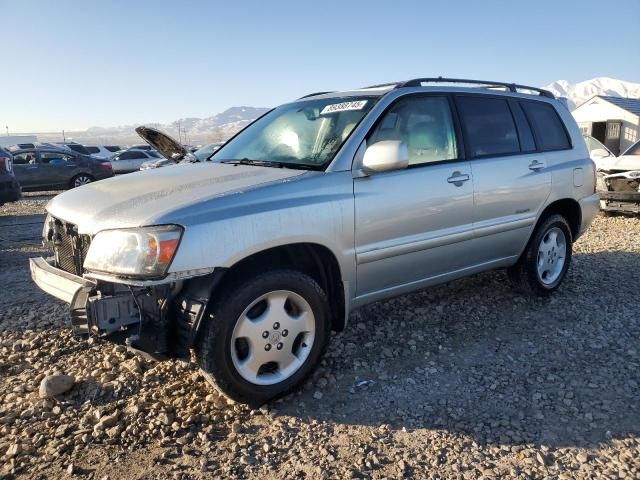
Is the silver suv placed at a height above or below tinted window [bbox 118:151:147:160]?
below

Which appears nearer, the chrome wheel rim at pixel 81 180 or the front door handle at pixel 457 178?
the front door handle at pixel 457 178

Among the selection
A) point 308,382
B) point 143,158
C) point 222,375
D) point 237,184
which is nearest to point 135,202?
point 237,184

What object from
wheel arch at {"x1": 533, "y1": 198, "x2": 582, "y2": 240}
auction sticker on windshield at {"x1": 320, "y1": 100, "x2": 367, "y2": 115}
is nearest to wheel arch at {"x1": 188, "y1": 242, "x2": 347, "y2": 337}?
auction sticker on windshield at {"x1": 320, "y1": 100, "x2": 367, "y2": 115}

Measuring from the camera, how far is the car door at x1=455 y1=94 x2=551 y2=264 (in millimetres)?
3881

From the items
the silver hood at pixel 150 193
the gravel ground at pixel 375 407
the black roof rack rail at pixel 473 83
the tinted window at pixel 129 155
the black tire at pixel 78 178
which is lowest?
the gravel ground at pixel 375 407

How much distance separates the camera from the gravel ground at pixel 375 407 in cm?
244

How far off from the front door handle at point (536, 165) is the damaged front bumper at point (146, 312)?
9.65 feet

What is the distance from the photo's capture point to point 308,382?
3.18 meters

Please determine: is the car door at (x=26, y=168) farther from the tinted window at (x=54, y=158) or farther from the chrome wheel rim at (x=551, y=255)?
the chrome wheel rim at (x=551, y=255)

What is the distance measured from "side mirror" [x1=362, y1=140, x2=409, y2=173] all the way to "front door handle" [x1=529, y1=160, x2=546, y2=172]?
172 centimetres

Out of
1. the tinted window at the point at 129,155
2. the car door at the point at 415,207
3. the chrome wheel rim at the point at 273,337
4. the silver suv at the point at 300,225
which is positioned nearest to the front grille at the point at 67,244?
the silver suv at the point at 300,225

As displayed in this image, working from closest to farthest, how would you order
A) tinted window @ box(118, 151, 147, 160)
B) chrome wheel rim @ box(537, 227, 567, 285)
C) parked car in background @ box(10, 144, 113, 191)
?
chrome wheel rim @ box(537, 227, 567, 285) < parked car in background @ box(10, 144, 113, 191) < tinted window @ box(118, 151, 147, 160)

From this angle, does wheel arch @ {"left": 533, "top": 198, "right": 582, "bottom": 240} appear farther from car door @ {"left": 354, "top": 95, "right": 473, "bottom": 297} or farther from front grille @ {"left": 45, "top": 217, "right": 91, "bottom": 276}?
front grille @ {"left": 45, "top": 217, "right": 91, "bottom": 276}

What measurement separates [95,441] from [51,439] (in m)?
0.25
